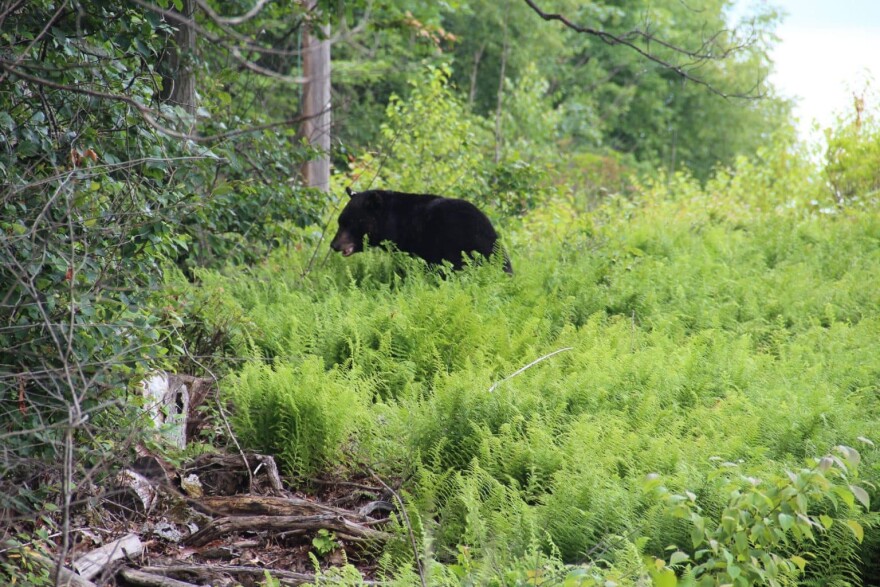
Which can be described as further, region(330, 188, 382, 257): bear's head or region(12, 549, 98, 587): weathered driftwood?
region(330, 188, 382, 257): bear's head

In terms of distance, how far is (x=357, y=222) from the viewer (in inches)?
380

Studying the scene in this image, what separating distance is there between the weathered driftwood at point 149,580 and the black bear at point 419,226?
542 centimetres

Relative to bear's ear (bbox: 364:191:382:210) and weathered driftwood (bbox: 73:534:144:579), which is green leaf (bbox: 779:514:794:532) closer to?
weathered driftwood (bbox: 73:534:144:579)

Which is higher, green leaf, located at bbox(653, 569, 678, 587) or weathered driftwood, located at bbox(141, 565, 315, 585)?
green leaf, located at bbox(653, 569, 678, 587)

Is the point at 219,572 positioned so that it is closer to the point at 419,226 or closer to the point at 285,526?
the point at 285,526

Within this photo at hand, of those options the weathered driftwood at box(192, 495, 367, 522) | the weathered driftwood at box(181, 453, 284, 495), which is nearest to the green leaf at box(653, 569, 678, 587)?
the weathered driftwood at box(192, 495, 367, 522)

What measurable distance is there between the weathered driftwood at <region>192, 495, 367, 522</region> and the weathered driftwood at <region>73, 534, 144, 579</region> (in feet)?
1.91

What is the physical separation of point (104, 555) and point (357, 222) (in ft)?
18.7

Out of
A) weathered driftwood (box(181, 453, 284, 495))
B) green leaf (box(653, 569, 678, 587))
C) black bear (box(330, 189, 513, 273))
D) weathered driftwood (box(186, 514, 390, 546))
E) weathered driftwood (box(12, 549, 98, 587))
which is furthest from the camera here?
black bear (box(330, 189, 513, 273))

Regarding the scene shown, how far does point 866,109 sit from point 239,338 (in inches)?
488

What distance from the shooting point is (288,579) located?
4504 mm

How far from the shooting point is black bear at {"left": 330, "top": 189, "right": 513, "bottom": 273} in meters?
9.30

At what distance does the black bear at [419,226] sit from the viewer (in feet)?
30.5

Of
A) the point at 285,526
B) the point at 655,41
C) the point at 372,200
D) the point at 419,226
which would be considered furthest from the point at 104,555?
the point at 655,41
